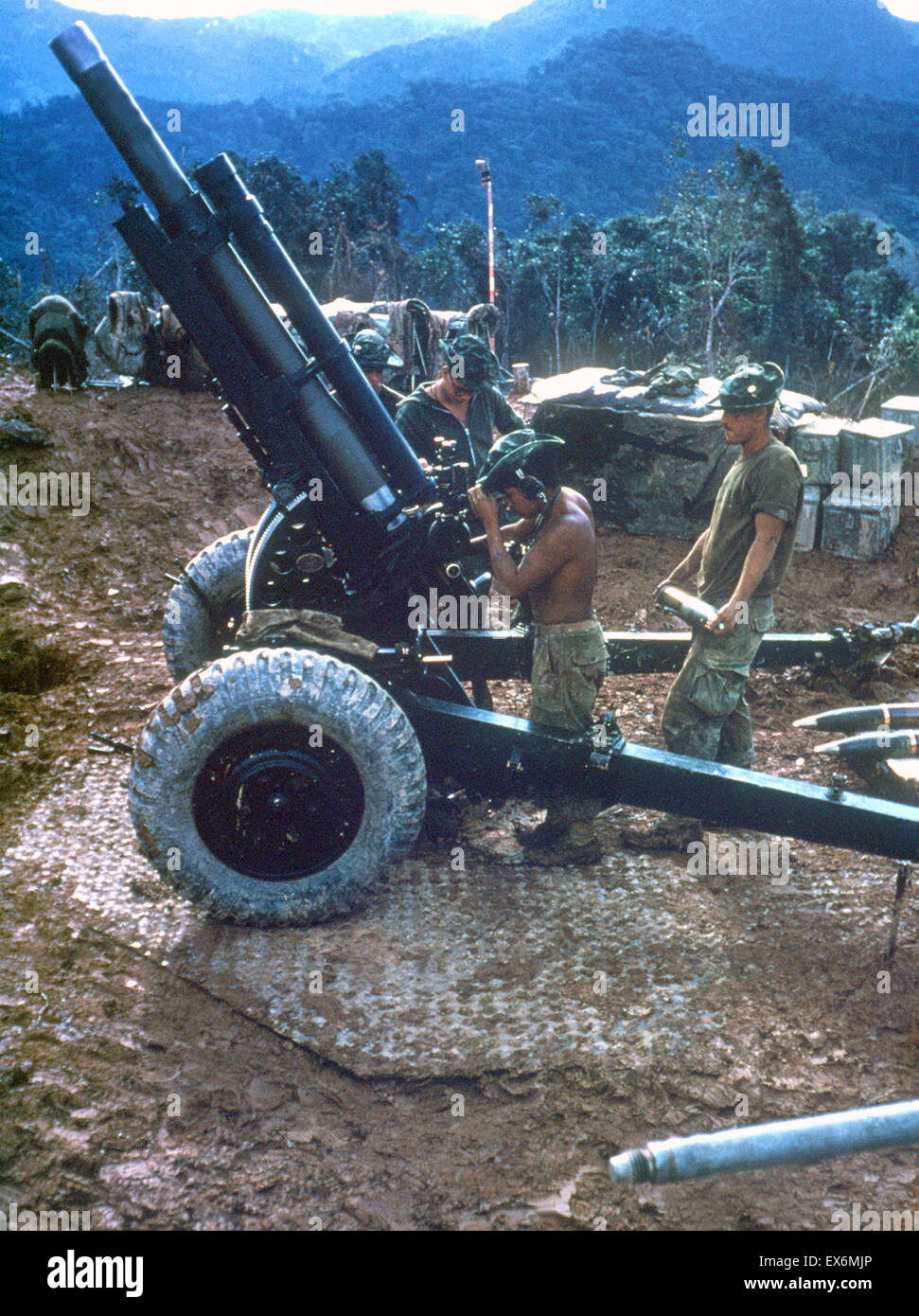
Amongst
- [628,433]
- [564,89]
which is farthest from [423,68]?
[628,433]

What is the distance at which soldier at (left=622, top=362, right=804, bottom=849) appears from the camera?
373 centimetres

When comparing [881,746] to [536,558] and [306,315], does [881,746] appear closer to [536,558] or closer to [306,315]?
[536,558]

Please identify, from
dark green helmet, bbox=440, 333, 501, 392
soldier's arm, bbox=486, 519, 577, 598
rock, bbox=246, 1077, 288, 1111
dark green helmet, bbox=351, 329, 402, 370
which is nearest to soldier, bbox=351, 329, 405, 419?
dark green helmet, bbox=351, 329, 402, 370

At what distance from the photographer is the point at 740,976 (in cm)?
328

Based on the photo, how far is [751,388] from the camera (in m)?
3.67

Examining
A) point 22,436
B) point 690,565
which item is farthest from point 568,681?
point 22,436

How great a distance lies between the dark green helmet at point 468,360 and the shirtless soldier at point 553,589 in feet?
4.83

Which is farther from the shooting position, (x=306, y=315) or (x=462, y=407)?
(x=462, y=407)

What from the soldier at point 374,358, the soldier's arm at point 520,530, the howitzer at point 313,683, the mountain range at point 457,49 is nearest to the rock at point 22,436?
the soldier at point 374,358

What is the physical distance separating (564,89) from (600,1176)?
116608 mm

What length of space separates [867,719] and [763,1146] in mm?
2541

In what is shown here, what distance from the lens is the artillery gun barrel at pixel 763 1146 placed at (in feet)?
5.24

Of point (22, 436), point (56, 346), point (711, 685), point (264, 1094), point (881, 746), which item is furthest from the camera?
point (56, 346)
